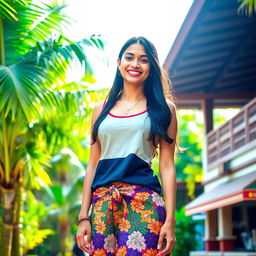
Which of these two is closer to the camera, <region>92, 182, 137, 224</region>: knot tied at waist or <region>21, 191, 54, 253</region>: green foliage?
<region>92, 182, 137, 224</region>: knot tied at waist

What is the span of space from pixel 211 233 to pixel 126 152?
14.9 meters

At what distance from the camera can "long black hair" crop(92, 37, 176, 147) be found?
11.1 feet

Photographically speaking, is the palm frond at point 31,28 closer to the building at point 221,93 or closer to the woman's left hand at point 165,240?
the building at point 221,93

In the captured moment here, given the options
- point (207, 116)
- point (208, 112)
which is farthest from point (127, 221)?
point (207, 116)

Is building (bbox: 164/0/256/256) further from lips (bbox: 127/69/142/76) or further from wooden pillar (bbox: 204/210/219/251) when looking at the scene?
lips (bbox: 127/69/142/76)

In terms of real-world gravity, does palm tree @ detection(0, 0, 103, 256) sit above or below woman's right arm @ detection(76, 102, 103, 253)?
above

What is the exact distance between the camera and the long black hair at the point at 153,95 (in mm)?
3381

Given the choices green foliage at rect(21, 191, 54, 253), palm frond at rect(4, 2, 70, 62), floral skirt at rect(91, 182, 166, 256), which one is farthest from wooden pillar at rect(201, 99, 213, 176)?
floral skirt at rect(91, 182, 166, 256)

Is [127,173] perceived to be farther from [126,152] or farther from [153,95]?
[153,95]

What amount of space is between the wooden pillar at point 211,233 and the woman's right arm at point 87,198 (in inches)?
572

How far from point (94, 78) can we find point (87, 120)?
2.82ft

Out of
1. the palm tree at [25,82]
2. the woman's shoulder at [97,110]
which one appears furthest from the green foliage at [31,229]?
the woman's shoulder at [97,110]

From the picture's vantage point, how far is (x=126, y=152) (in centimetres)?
335

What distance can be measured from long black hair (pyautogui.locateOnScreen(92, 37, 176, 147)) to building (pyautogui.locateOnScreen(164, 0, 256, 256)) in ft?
24.3
